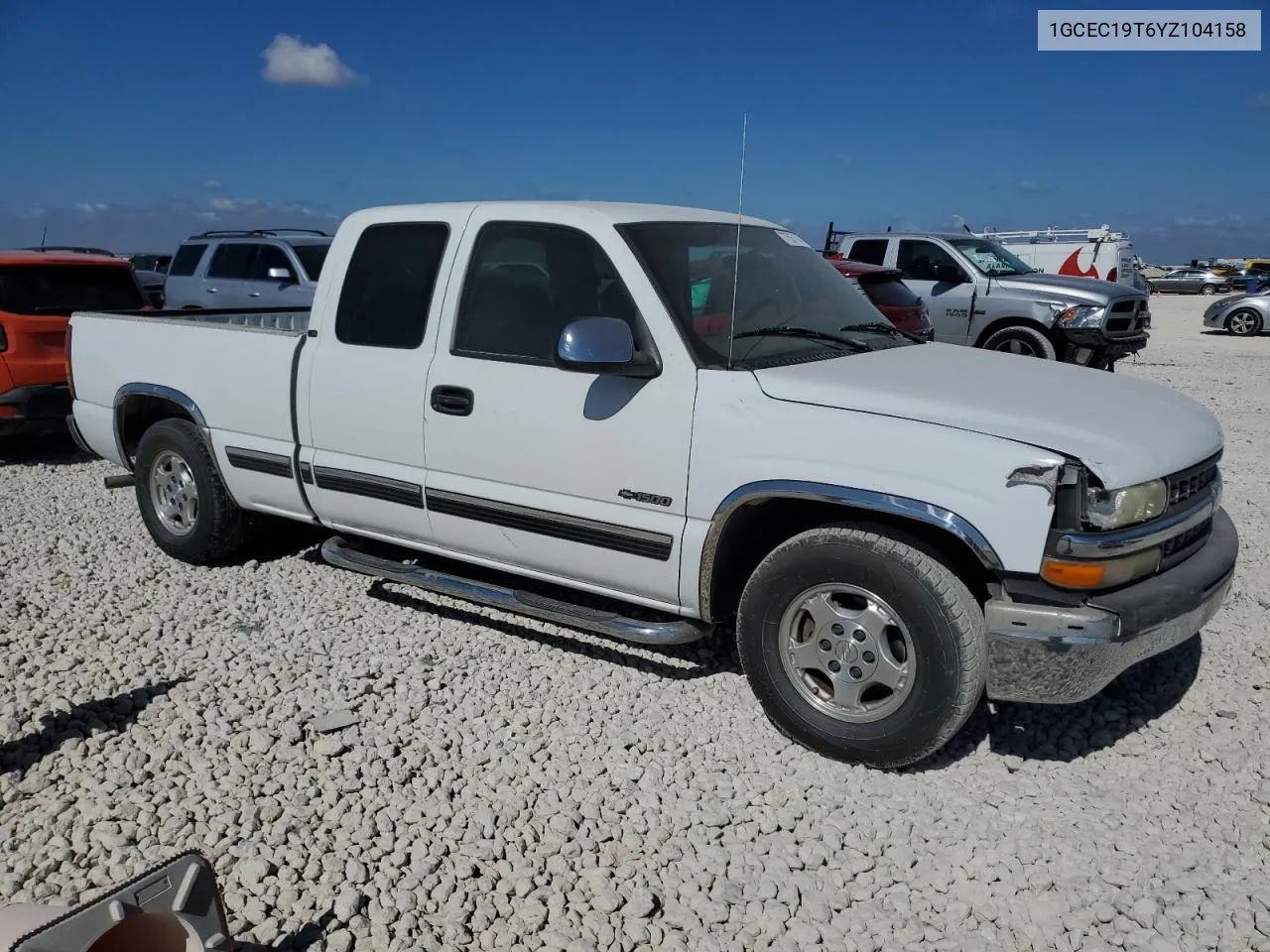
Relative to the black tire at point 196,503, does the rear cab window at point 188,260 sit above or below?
above

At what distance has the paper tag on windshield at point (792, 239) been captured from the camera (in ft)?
15.3

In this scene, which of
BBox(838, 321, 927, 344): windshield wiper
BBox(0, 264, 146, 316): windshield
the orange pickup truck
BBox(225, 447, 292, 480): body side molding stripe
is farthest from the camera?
BBox(0, 264, 146, 316): windshield

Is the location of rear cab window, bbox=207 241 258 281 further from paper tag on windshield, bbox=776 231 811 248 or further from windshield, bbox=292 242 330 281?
paper tag on windshield, bbox=776 231 811 248

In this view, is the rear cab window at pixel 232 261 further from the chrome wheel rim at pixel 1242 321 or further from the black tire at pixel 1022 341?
the chrome wheel rim at pixel 1242 321

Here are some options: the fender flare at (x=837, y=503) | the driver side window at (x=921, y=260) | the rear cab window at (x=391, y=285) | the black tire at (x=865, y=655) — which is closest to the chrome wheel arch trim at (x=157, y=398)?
the rear cab window at (x=391, y=285)

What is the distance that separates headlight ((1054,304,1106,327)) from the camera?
460 inches

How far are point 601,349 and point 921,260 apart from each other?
10.8 meters

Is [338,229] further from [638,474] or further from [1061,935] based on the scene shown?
[1061,935]

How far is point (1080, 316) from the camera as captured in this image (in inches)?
464

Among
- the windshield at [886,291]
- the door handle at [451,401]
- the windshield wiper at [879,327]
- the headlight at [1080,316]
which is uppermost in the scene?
the windshield at [886,291]

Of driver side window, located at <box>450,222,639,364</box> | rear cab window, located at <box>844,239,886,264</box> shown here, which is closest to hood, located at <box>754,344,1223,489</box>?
driver side window, located at <box>450,222,639,364</box>

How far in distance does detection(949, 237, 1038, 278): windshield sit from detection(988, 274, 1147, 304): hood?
0.30 metres

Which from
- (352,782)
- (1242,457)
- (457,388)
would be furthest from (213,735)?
(1242,457)

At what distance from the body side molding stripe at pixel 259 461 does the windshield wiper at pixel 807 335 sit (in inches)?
93.7
